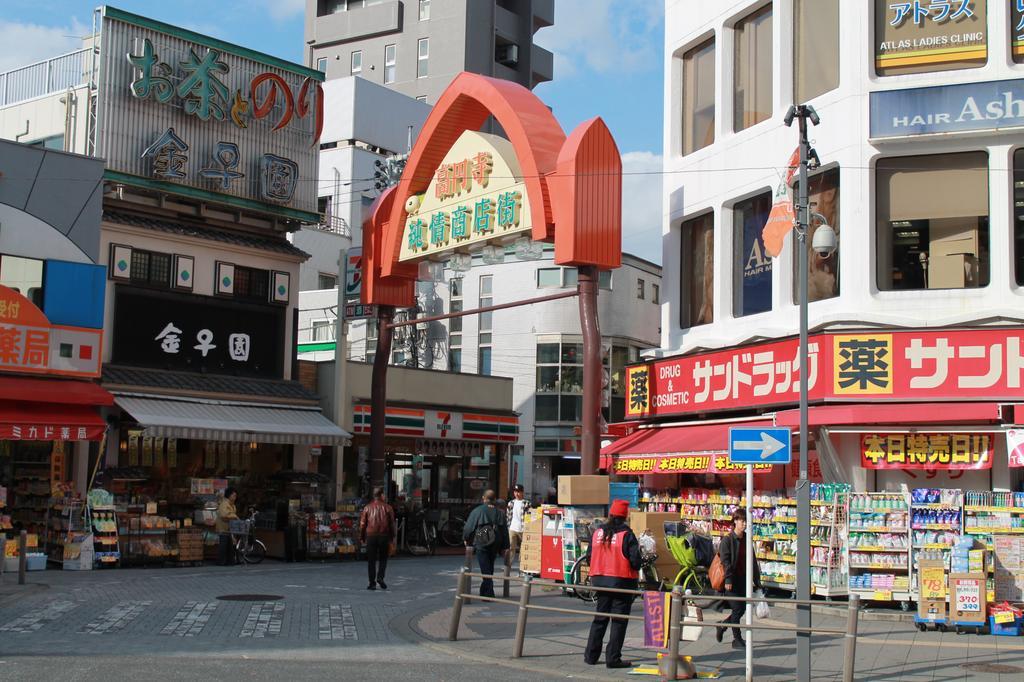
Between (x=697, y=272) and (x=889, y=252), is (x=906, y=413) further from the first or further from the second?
(x=697, y=272)

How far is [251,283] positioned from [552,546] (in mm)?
12968

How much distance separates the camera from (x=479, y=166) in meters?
26.8

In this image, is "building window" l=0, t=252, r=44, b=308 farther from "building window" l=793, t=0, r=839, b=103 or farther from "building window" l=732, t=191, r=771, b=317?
"building window" l=793, t=0, r=839, b=103

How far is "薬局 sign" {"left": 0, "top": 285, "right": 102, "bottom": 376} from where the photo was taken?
24562 millimetres

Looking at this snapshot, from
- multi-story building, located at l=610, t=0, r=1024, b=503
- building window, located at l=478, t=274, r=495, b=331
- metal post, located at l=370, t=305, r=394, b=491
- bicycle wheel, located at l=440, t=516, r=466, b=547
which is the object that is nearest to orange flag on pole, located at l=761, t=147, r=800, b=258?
multi-story building, located at l=610, t=0, r=1024, b=503

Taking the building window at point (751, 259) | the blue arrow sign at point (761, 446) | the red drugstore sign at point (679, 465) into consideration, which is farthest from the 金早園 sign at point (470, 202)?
the blue arrow sign at point (761, 446)

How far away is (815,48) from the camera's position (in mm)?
22281

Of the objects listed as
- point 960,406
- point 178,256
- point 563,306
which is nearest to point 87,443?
point 178,256

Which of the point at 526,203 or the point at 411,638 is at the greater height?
the point at 526,203

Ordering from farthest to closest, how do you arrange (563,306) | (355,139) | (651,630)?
(355,139), (563,306), (651,630)

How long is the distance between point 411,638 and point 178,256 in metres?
16.4

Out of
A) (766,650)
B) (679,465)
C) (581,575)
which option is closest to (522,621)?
(766,650)

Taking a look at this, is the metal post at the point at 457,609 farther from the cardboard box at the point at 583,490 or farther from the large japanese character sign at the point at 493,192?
the large japanese character sign at the point at 493,192

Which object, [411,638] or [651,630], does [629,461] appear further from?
[651,630]
